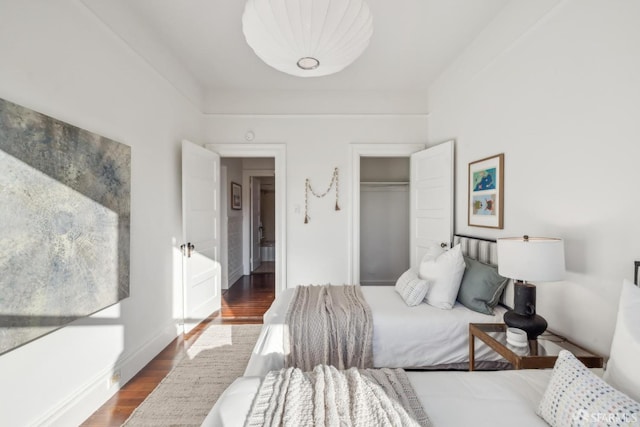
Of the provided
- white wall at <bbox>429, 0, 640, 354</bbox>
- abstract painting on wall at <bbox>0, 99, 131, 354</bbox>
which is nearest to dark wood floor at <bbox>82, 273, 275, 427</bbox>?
abstract painting on wall at <bbox>0, 99, 131, 354</bbox>

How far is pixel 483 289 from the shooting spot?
211 cm

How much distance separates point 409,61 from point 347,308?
2551 mm

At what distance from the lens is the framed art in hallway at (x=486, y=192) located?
2279mm

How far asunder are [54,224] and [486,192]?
3.04 meters

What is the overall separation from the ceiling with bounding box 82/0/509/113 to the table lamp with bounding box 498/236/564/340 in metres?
1.84

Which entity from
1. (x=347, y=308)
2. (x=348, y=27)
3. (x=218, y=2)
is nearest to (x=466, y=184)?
(x=347, y=308)

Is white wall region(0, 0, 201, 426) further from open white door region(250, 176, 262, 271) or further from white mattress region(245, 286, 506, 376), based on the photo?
open white door region(250, 176, 262, 271)

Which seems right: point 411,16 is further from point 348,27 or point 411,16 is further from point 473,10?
point 348,27

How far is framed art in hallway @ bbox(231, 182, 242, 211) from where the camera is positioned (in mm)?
4950

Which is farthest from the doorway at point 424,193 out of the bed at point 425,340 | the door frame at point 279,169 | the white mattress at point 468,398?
the white mattress at point 468,398

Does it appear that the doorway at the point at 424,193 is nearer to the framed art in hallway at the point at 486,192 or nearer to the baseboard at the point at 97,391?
the framed art in hallway at the point at 486,192

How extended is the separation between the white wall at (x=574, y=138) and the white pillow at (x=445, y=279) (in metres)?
0.45

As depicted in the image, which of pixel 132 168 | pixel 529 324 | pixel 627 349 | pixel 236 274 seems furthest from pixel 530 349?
pixel 236 274

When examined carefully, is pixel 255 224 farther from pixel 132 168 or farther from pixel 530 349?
pixel 530 349
